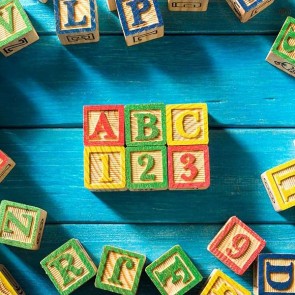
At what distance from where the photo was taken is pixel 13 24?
1135 millimetres

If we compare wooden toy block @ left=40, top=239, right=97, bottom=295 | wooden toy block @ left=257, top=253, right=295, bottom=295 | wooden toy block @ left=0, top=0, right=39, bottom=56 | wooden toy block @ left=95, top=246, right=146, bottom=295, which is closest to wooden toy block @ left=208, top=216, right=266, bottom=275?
wooden toy block @ left=257, top=253, right=295, bottom=295

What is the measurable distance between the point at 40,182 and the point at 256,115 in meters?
0.54

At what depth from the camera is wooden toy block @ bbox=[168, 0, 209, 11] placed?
45.3 inches

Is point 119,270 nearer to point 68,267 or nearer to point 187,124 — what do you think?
point 68,267

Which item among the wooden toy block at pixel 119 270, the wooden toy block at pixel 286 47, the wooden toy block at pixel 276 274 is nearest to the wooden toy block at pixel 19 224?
the wooden toy block at pixel 119 270

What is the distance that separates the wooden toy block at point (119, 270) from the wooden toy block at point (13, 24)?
0.52 m

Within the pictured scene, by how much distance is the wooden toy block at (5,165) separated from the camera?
111 cm

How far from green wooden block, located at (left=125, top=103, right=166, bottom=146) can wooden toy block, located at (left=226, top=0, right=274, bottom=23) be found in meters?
0.29

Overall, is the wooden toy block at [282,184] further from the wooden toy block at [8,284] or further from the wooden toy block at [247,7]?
the wooden toy block at [8,284]

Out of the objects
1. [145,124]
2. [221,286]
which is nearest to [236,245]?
[221,286]

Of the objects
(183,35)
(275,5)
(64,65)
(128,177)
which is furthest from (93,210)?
(275,5)

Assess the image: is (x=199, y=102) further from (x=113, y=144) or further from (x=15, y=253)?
(x=15, y=253)

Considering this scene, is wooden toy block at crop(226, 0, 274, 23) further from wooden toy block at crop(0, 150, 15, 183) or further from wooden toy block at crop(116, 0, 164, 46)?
wooden toy block at crop(0, 150, 15, 183)

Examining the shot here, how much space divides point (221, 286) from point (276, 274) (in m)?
0.13
